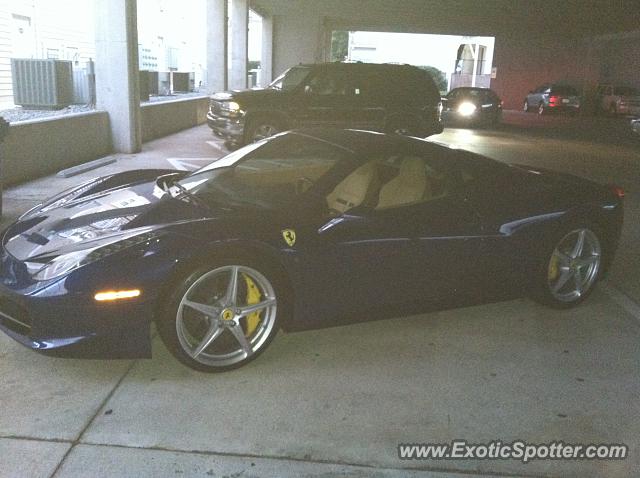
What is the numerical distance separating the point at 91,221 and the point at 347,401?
1802mm

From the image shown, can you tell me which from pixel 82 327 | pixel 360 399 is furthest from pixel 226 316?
pixel 360 399

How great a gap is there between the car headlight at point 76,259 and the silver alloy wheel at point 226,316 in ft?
1.26

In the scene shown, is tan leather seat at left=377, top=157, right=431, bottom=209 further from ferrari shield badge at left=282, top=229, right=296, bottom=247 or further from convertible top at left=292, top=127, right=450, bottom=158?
ferrari shield badge at left=282, top=229, right=296, bottom=247

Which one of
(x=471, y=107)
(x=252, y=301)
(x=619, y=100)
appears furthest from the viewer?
(x=619, y=100)

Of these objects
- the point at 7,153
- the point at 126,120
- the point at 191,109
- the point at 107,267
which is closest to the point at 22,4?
the point at 191,109

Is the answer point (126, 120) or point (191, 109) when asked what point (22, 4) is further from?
point (126, 120)

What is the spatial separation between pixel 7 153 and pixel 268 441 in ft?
23.4

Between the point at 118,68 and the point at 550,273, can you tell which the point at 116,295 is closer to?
the point at 550,273

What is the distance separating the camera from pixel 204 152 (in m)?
12.7

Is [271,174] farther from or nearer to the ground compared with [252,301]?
farther from the ground

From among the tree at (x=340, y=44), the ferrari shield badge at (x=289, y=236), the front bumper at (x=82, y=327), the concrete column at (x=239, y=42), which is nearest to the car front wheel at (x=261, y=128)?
the ferrari shield badge at (x=289, y=236)

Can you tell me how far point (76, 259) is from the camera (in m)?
3.19

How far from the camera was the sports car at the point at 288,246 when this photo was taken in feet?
10.4

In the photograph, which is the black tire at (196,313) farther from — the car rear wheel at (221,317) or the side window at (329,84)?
the side window at (329,84)
